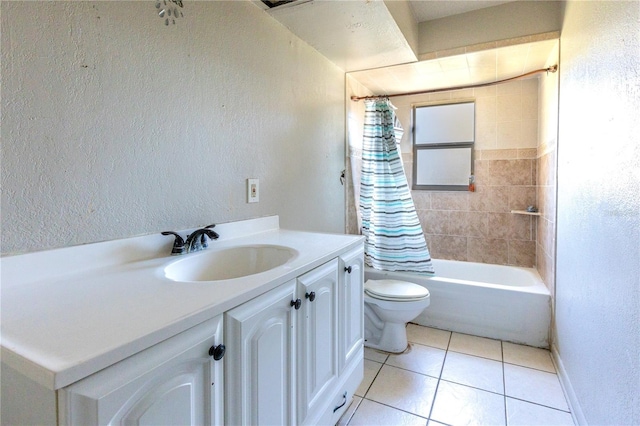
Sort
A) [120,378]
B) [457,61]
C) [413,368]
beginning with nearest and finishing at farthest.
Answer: [120,378] → [413,368] → [457,61]

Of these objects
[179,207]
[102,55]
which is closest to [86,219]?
[179,207]

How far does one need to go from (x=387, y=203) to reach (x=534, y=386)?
1417 millimetres

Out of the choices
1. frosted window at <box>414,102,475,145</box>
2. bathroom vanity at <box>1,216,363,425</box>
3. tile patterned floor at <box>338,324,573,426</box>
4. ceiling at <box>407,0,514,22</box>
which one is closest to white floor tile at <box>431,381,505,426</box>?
tile patterned floor at <box>338,324,573,426</box>

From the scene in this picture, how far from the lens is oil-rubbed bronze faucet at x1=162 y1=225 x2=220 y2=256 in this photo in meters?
1.16

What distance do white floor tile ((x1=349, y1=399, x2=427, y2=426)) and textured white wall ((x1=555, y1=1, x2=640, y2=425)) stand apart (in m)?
0.70

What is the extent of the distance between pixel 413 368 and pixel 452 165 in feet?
6.49

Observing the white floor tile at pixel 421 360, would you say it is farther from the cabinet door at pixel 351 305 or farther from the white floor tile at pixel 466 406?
the cabinet door at pixel 351 305

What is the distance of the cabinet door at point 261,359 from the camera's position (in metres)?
0.76

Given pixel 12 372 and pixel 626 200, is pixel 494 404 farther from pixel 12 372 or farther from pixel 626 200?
pixel 12 372

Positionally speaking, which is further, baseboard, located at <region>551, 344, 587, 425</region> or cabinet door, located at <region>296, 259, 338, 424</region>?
baseboard, located at <region>551, 344, 587, 425</region>

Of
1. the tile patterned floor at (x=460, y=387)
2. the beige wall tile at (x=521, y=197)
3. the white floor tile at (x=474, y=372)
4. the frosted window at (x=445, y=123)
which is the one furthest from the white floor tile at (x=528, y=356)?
the frosted window at (x=445, y=123)

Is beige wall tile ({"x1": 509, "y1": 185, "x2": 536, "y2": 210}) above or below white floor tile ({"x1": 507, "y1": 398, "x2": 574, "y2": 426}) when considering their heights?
above

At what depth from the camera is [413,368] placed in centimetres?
192

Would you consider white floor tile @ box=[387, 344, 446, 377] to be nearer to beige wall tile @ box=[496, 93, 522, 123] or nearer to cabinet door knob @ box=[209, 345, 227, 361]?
cabinet door knob @ box=[209, 345, 227, 361]
